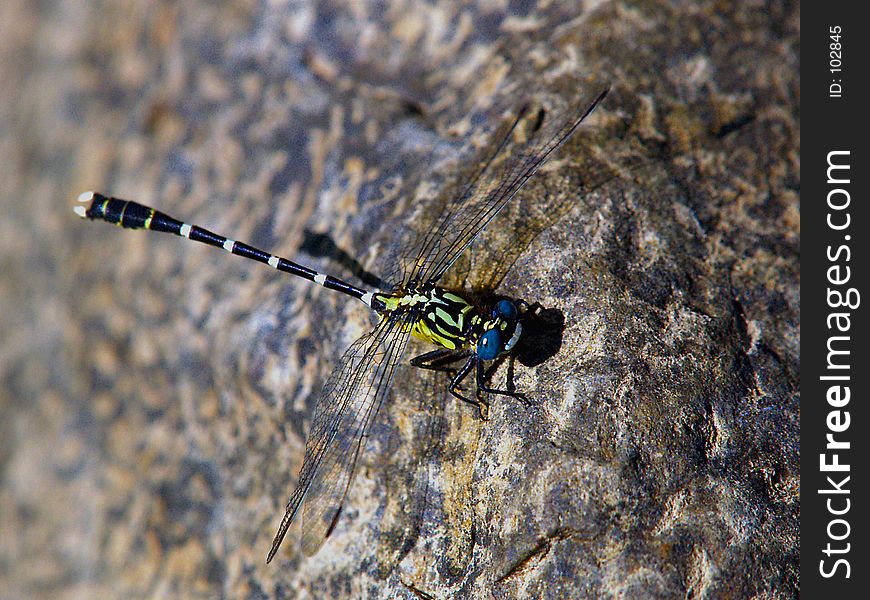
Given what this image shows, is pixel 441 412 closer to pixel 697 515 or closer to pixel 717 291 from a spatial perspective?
pixel 697 515

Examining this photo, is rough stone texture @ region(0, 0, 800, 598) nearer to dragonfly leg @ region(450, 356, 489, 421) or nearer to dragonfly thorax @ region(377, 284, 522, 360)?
dragonfly leg @ region(450, 356, 489, 421)

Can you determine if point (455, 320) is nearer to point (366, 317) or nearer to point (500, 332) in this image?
point (500, 332)

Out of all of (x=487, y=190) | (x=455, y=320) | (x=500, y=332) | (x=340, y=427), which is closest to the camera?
(x=500, y=332)

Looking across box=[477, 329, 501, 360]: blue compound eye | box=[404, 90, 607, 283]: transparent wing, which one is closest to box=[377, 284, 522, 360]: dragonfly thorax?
box=[477, 329, 501, 360]: blue compound eye

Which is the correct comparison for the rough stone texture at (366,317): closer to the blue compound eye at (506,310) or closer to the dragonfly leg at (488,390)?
the dragonfly leg at (488,390)

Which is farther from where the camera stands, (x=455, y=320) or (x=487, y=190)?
(x=487, y=190)

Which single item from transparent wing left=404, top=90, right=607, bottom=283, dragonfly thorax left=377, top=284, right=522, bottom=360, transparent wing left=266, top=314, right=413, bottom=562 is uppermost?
transparent wing left=404, top=90, right=607, bottom=283

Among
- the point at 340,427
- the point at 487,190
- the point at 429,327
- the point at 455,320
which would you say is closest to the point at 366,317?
the point at 429,327
